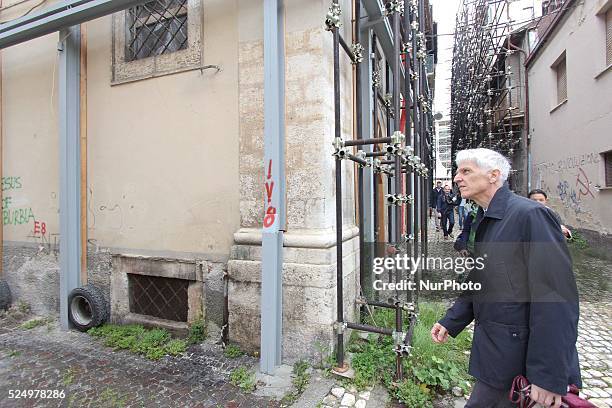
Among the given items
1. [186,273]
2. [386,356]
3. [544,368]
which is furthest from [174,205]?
[544,368]

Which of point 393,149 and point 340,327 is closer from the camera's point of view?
point 393,149

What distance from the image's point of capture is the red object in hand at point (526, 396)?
151 cm

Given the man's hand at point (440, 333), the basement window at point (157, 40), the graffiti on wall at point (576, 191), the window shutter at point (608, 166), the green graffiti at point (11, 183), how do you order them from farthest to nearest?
1. the graffiti on wall at point (576, 191)
2. the window shutter at point (608, 166)
3. the green graffiti at point (11, 183)
4. the basement window at point (157, 40)
5. the man's hand at point (440, 333)

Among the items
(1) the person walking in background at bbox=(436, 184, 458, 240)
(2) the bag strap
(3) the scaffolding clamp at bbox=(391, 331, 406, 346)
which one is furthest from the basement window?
(1) the person walking in background at bbox=(436, 184, 458, 240)

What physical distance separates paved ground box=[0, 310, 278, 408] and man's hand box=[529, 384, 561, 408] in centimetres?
189

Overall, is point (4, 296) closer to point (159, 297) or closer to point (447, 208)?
point (159, 297)

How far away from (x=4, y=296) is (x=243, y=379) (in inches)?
175

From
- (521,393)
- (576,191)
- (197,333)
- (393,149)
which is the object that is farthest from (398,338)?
(576,191)

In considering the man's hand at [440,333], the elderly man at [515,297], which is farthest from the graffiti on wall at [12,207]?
the elderly man at [515,297]

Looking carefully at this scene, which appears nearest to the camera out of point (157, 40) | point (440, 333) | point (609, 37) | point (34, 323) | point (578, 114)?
point (440, 333)

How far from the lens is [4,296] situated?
521 centimetres

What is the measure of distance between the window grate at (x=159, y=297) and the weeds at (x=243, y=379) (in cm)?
122

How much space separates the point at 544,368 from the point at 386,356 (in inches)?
73.4

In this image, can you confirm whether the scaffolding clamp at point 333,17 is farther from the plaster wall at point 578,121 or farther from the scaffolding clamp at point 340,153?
the plaster wall at point 578,121
